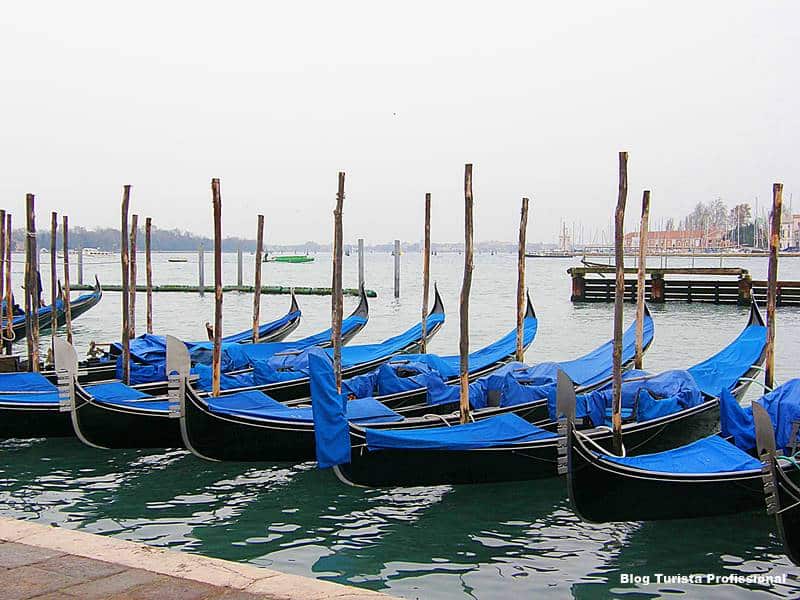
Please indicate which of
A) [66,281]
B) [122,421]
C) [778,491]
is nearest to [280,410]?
[122,421]

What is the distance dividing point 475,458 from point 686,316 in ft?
59.0

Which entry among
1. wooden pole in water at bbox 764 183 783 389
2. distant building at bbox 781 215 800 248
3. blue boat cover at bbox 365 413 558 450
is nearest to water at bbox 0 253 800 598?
blue boat cover at bbox 365 413 558 450

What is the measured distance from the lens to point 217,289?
27.9ft

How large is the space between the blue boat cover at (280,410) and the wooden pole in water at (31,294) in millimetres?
3703

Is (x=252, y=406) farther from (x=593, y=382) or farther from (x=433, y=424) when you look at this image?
(x=593, y=382)

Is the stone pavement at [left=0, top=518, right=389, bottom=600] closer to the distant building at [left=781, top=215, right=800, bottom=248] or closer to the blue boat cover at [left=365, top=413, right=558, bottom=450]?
the blue boat cover at [left=365, top=413, right=558, bottom=450]

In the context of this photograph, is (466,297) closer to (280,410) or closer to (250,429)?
(280,410)

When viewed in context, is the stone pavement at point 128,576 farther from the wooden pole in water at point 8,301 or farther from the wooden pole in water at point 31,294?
the wooden pole in water at point 8,301

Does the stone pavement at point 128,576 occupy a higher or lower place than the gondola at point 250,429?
higher

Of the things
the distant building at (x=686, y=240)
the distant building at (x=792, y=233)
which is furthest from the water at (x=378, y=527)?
the distant building at (x=792, y=233)

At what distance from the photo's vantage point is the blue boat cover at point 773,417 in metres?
5.88

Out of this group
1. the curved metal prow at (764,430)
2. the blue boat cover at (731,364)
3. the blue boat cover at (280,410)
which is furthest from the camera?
the blue boat cover at (731,364)

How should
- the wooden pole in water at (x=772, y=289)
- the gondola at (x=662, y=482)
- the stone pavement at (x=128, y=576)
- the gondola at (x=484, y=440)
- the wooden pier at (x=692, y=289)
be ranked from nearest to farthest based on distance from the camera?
the stone pavement at (x=128, y=576), the gondola at (x=662, y=482), the gondola at (x=484, y=440), the wooden pole in water at (x=772, y=289), the wooden pier at (x=692, y=289)

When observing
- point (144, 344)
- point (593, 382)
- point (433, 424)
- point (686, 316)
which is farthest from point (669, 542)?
point (686, 316)
